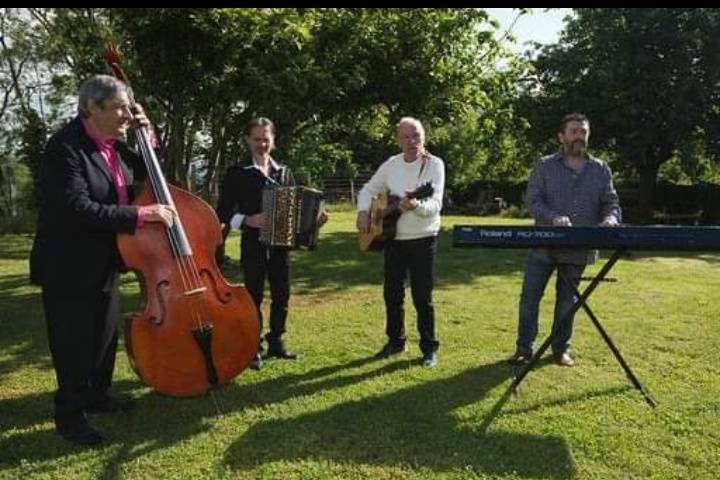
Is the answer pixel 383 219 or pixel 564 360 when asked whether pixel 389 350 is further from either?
pixel 564 360

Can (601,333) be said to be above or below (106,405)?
above

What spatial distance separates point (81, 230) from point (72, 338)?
63cm

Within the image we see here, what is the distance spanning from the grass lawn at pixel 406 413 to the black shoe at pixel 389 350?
129mm

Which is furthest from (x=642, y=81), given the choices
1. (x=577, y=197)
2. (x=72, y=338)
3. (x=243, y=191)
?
(x=72, y=338)

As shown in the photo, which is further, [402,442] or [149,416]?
[149,416]

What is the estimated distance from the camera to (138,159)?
450 centimetres

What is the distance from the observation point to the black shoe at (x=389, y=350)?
19.1ft

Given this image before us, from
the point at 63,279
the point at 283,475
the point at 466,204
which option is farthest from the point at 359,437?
the point at 466,204

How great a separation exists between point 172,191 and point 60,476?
5.73ft

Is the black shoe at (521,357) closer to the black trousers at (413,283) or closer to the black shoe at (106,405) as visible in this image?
the black trousers at (413,283)

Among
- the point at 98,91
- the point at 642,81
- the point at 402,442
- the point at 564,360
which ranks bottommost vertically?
the point at 402,442

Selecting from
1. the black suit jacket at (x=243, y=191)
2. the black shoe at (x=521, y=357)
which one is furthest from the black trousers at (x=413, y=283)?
the black suit jacket at (x=243, y=191)

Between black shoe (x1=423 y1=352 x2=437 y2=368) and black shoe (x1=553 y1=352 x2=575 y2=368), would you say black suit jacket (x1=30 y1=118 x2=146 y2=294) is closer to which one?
black shoe (x1=423 y1=352 x2=437 y2=368)

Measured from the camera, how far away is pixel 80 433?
4.00 meters
